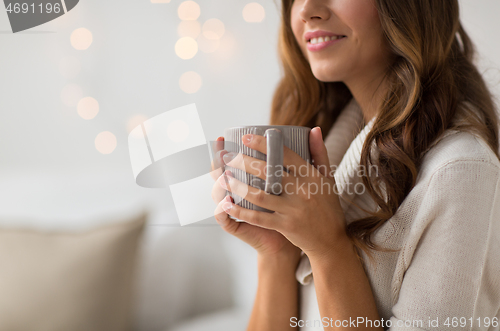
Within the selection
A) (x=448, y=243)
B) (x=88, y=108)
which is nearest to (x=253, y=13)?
(x=88, y=108)

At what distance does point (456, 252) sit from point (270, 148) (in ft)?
1.04

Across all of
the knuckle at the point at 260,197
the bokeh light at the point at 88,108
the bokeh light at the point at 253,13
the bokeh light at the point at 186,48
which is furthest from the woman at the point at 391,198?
the bokeh light at the point at 88,108

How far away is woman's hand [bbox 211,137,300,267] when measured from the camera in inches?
20.1

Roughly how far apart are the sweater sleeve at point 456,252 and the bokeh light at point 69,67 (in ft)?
2.36

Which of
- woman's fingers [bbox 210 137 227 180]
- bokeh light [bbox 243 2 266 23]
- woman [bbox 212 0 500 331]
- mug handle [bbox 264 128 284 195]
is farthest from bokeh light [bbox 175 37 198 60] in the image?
mug handle [bbox 264 128 284 195]

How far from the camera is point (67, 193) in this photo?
68 centimetres

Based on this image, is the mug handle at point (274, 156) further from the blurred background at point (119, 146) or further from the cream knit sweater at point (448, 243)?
the blurred background at point (119, 146)

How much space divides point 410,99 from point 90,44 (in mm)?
662

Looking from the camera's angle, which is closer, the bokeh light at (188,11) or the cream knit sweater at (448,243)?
the cream knit sweater at (448,243)

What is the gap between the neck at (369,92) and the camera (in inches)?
25.9

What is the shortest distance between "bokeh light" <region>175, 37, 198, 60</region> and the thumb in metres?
0.47

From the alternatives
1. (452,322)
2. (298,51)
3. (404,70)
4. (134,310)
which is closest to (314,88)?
(298,51)

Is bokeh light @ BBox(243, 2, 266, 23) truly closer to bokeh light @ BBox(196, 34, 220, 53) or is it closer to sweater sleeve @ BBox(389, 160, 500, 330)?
bokeh light @ BBox(196, 34, 220, 53)

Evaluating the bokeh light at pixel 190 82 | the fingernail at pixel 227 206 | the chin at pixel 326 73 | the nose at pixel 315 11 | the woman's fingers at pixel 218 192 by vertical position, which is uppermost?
the nose at pixel 315 11
